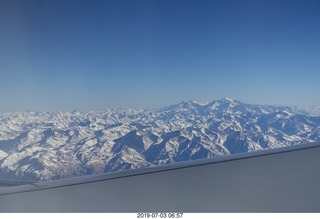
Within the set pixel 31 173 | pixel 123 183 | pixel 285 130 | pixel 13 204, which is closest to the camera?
pixel 13 204

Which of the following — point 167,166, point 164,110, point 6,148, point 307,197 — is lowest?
point 307,197

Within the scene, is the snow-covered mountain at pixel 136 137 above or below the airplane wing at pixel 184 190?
above

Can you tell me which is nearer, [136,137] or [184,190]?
[184,190]

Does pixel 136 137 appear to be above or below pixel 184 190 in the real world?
above

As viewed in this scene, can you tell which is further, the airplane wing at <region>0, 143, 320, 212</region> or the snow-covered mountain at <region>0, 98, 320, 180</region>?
the snow-covered mountain at <region>0, 98, 320, 180</region>

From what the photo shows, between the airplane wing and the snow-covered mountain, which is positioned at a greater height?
the snow-covered mountain

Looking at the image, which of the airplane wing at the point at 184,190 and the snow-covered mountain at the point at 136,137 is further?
the snow-covered mountain at the point at 136,137

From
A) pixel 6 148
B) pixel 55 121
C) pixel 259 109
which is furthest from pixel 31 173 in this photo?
pixel 259 109

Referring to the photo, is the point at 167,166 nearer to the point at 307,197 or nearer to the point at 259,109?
the point at 307,197
